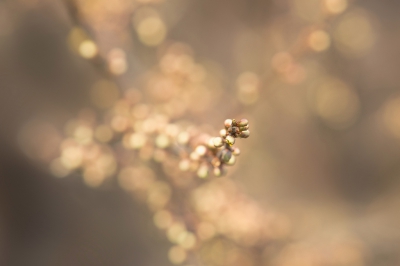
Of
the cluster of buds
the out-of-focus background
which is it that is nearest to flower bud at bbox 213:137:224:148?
the cluster of buds

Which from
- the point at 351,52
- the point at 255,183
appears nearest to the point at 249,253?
the point at 255,183

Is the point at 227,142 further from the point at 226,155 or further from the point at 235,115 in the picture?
the point at 235,115

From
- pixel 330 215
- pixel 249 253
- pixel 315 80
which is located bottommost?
pixel 249 253

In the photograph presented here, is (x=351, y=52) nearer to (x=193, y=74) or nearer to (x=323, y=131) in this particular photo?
(x=323, y=131)

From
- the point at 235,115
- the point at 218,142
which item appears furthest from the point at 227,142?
the point at 235,115

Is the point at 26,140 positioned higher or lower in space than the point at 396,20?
lower

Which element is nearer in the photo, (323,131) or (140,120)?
(140,120)
